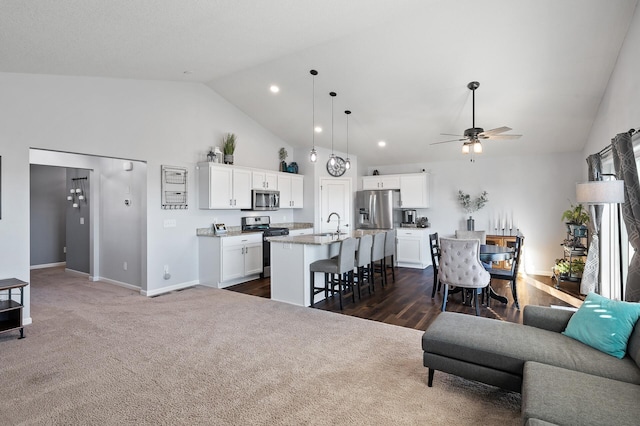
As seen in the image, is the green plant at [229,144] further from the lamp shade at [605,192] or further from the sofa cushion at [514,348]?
the lamp shade at [605,192]

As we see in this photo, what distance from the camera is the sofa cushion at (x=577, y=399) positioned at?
4.85 ft

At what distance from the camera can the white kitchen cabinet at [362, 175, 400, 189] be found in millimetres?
7816

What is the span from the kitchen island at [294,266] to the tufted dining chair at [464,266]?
1447mm

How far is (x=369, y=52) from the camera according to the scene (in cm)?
438

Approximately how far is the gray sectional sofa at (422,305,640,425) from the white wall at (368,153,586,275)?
4.66 m

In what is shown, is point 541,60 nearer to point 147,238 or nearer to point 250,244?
point 250,244

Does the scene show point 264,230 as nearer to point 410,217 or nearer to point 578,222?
point 410,217

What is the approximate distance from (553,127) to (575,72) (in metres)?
1.57

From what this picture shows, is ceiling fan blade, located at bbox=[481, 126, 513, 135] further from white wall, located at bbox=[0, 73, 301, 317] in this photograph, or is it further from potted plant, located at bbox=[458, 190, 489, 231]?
white wall, located at bbox=[0, 73, 301, 317]

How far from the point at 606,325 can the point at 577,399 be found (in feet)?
2.67

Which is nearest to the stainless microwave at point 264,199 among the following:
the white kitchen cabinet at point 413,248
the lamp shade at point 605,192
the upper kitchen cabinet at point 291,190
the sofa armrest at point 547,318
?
the upper kitchen cabinet at point 291,190

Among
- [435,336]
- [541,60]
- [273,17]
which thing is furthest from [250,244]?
[541,60]

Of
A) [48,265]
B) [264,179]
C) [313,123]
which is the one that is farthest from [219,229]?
[48,265]

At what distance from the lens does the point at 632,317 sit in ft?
6.89
